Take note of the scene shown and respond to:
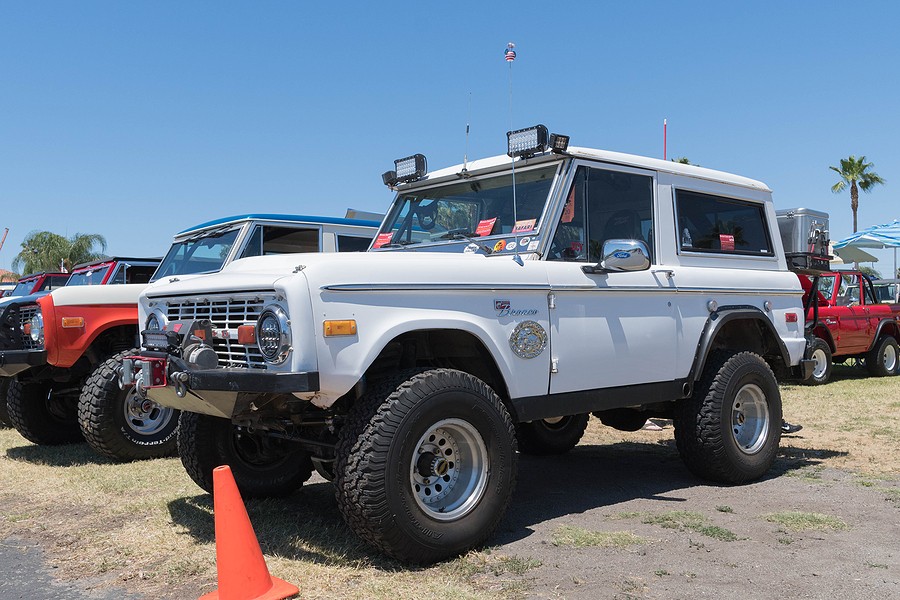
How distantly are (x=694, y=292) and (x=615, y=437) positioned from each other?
Result: 317 cm

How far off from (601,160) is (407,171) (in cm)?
147

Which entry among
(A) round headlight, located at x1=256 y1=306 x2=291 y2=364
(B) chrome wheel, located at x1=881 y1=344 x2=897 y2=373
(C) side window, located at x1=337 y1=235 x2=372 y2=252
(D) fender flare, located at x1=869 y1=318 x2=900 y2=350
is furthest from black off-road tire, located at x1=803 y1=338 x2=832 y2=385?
(A) round headlight, located at x1=256 y1=306 x2=291 y2=364

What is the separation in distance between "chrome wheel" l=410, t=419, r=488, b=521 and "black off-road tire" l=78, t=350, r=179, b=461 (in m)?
3.38

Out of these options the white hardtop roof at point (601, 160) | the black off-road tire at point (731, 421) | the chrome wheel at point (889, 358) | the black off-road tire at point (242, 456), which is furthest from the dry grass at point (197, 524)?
the chrome wheel at point (889, 358)

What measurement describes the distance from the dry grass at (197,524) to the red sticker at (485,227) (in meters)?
1.97

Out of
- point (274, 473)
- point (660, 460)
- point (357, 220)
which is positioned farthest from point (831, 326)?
point (274, 473)

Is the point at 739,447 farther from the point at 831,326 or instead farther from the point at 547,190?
the point at 831,326

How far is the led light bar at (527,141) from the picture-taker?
493 centimetres

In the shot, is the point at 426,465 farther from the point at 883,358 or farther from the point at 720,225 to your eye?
the point at 883,358

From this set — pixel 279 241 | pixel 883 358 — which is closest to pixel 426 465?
pixel 279 241

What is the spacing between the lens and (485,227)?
5.16 meters

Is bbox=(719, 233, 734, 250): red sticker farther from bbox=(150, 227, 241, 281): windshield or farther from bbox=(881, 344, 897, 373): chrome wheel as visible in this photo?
bbox=(881, 344, 897, 373): chrome wheel

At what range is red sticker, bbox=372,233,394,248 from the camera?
5805 millimetres

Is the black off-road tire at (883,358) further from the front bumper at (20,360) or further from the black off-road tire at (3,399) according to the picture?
the black off-road tire at (3,399)
